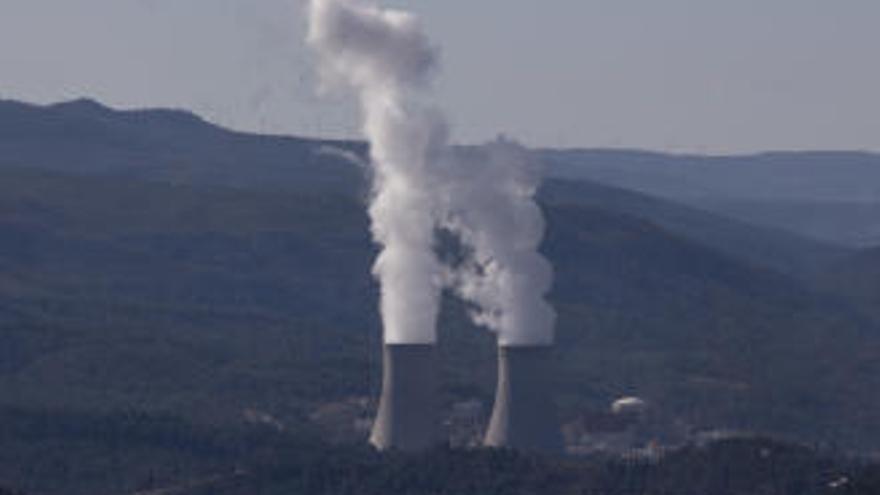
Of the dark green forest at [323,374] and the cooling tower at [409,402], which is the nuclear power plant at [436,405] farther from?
the dark green forest at [323,374]

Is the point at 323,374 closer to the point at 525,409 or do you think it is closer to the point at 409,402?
the point at 525,409

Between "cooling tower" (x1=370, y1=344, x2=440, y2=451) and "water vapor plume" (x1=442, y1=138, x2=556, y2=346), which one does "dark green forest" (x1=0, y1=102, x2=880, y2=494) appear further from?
"water vapor plume" (x1=442, y1=138, x2=556, y2=346)

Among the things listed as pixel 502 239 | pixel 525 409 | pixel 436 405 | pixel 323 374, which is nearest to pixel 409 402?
pixel 436 405

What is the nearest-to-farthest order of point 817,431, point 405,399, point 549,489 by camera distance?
1. point 549,489
2. point 405,399
3. point 817,431

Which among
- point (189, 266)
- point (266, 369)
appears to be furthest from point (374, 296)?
point (266, 369)

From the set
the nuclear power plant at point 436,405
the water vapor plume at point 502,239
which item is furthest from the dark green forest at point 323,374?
the water vapor plume at point 502,239

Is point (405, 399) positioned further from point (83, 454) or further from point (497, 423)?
point (83, 454)
